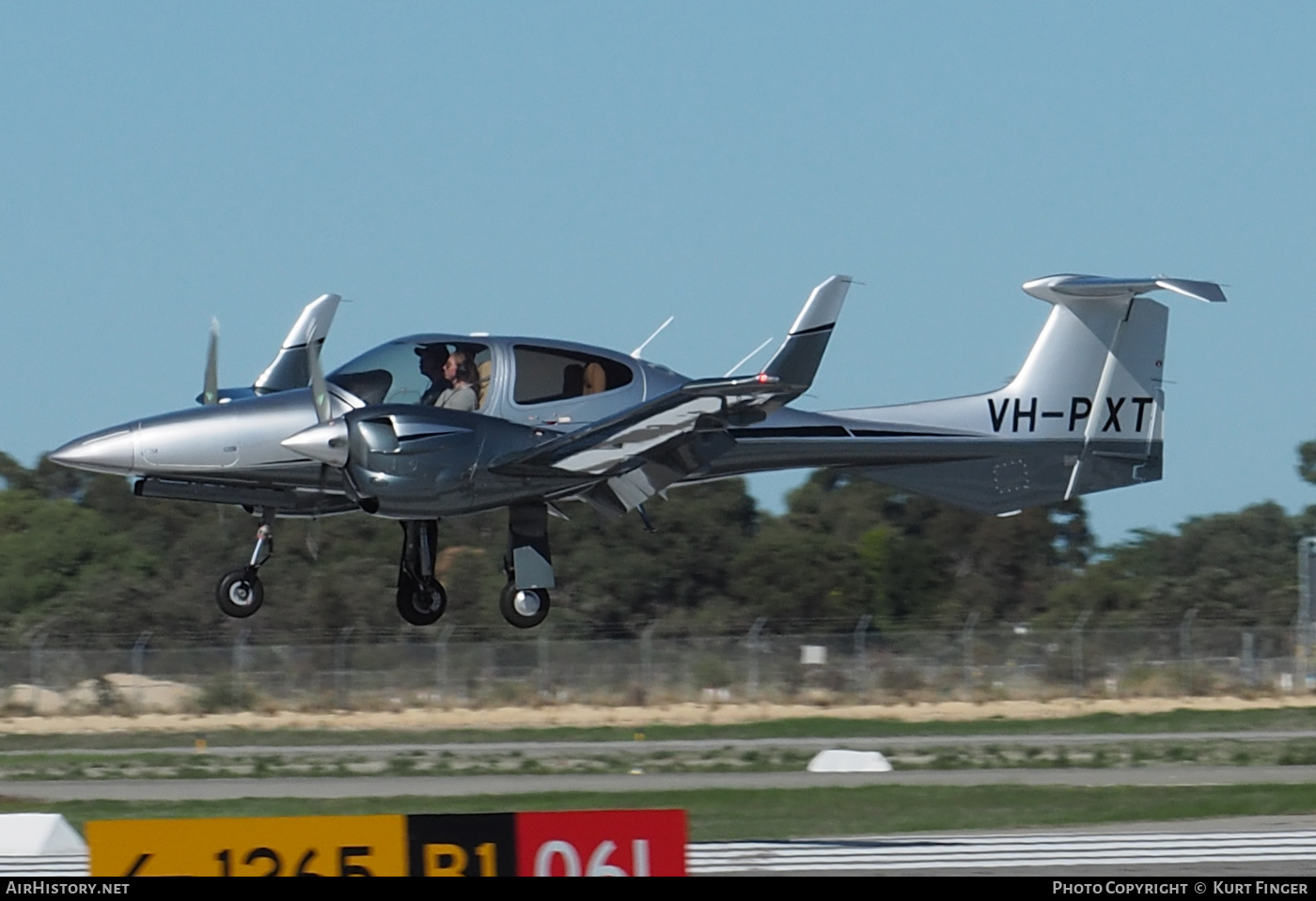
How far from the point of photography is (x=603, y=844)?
10133mm

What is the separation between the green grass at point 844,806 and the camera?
64.0 feet

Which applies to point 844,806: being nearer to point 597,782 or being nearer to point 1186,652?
point 597,782

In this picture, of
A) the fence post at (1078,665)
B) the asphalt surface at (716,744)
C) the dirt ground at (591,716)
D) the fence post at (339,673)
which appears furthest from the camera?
the fence post at (1078,665)

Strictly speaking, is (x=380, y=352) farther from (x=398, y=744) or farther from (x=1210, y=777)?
(x=398, y=744)

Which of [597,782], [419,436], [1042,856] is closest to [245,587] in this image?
[419,436]

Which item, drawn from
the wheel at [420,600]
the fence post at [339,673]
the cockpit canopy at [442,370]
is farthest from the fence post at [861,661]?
the cockpit canopy at [442,370]

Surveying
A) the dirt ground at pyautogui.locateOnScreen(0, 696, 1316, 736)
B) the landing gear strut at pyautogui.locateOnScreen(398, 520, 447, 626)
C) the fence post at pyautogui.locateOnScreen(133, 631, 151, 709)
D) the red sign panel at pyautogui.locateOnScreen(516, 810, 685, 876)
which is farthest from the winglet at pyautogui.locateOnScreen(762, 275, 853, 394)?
the fence post at pyautogui.locateOnScreen(133, 631, 151, 709)

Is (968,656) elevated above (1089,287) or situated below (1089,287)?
below

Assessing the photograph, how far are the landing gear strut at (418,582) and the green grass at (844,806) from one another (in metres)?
2.74

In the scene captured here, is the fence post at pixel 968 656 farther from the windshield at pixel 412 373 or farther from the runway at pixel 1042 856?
the windshield at pixel 412 373

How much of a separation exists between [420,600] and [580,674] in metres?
18.7

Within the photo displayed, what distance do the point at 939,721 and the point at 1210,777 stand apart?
1213cm

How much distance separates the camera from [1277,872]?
45.0 feet

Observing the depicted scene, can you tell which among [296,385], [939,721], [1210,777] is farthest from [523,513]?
[939,721]
